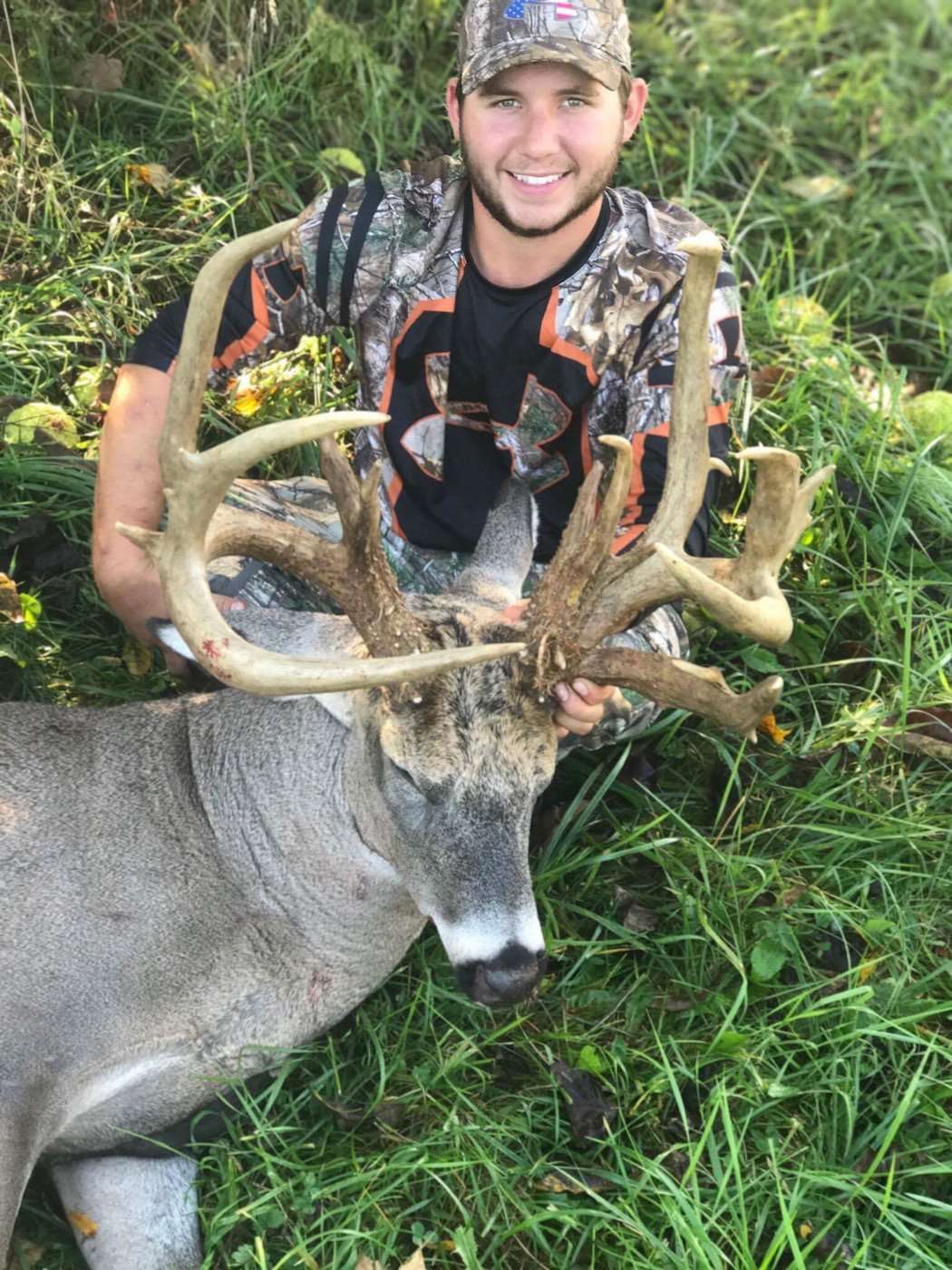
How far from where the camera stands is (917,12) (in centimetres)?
805

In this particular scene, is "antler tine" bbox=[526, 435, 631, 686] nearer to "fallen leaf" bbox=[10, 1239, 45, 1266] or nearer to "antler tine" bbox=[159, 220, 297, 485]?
"antler tine" bbox=[159, 220, 297, 485]

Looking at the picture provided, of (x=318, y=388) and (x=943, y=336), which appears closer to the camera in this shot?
(x=318, y=388)

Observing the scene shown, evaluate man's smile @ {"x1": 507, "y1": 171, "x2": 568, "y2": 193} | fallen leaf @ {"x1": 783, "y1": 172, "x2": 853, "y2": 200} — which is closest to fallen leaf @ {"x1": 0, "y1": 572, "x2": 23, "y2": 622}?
man's smile @ {"x1": 507, "y1": 171, "x2": 568, "y2": 193}

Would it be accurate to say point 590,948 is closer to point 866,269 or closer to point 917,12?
point 866,269

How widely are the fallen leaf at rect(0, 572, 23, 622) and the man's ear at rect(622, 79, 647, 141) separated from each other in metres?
2.51

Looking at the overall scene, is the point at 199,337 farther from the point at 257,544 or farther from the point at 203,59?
the point at 203,59

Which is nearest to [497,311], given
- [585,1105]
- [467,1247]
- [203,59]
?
[203,59]

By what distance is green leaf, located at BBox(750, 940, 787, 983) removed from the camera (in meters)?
4.22

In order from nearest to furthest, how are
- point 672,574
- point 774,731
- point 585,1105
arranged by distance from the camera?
point 672,574, point 585,1105, point 774,731

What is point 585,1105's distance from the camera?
4.02 m

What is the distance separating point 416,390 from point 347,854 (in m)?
1.76

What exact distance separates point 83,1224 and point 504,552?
2200 mm

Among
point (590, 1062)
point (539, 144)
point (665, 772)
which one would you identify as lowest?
point (590, 1062)

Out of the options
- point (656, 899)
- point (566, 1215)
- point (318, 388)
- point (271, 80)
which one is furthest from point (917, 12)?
point (566, 1215)
